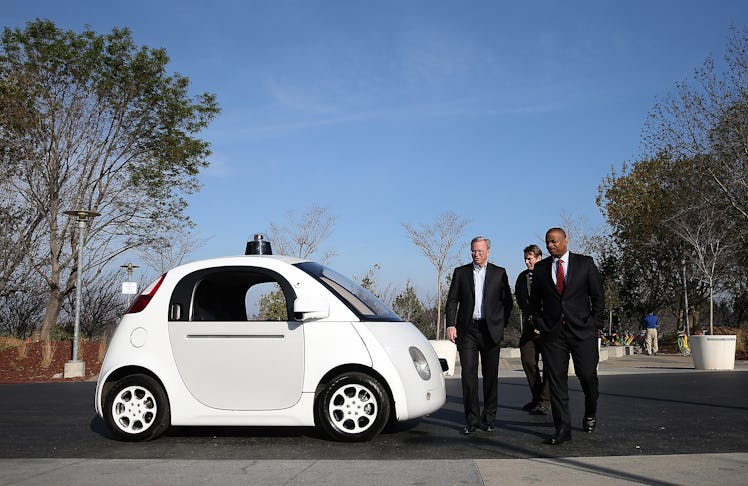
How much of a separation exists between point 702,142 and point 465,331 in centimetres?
2297

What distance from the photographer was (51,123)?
77.5ft

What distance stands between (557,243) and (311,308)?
2.27 metres

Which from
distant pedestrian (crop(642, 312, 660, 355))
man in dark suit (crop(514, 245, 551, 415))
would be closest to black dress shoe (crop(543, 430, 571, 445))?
man in dark suit (crop(514, 245, 551, 415))

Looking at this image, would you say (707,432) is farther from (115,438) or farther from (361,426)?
(115,438)

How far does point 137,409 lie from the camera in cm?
676

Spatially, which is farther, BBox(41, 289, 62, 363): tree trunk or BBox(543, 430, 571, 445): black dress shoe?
BBox(41, 289, 62, 363): tree trunk

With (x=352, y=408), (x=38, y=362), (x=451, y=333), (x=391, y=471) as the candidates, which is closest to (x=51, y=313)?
(x=38, y=362)

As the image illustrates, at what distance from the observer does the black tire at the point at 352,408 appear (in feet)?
21.2

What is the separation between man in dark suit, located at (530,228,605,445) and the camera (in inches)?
259

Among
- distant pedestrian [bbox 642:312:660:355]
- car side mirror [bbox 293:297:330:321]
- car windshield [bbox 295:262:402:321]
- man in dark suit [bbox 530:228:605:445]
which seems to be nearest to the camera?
car side mirror [bbox 293:297:330:321]

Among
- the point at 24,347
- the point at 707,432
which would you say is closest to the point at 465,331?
the point at 707,432

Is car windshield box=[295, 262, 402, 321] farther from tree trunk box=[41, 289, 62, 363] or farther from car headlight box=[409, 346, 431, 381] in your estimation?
tree trunk box=[41, 289, 62, 363]

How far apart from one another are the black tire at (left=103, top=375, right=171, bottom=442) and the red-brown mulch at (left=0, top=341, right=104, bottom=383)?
1103cm

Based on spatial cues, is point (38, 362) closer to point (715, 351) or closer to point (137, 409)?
point (137, 409)
